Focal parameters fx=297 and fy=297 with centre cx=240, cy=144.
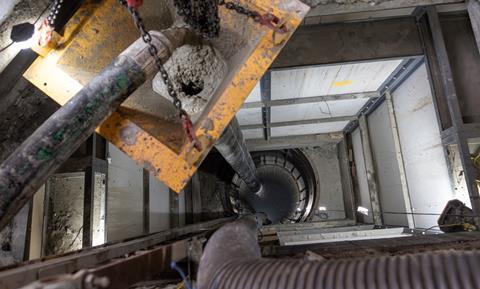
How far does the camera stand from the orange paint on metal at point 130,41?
39.8 inches

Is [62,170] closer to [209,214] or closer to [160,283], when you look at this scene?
[160,283]

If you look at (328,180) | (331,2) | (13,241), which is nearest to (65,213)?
(13,241)

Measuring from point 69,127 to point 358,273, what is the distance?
32.4 inches

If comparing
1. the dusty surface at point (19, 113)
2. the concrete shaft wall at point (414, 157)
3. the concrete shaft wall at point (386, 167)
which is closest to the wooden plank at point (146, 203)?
Answer: the dusty surface at point (19, 113)

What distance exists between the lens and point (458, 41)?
2586mm

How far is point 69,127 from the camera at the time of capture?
813 millimetres

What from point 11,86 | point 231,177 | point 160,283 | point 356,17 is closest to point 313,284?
point 160,283

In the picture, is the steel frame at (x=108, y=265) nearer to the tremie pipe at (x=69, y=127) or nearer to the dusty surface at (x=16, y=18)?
the tremie pipe at (x=69, y=127)

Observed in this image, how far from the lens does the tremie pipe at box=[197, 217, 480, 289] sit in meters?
0.61

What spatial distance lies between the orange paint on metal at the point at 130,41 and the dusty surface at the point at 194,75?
3.2 inches

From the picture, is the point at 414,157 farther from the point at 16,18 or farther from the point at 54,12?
the point at 16,18

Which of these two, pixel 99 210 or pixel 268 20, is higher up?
pixel 268 20

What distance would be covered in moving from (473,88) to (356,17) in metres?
1.14

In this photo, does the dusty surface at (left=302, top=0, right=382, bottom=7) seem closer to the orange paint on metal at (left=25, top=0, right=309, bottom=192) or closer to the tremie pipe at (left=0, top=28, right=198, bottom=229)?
the orange paint on metal at (left=25, top=0, right=309, bottom=192)
